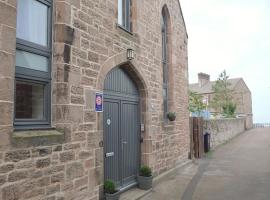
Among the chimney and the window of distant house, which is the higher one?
the chimney

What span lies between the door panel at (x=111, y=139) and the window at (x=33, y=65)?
2107mm

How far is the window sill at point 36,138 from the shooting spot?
4.11m

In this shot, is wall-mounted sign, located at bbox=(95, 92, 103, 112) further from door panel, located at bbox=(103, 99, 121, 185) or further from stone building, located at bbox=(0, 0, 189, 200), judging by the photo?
door panel, located at bbox=(103, 99, 121, 185)

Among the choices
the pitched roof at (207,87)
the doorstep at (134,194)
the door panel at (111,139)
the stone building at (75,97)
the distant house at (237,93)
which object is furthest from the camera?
the pitched roof at (207,87)

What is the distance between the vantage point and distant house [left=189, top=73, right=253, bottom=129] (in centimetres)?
4434

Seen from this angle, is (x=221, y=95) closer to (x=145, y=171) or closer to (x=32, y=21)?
(x=145, y=171)

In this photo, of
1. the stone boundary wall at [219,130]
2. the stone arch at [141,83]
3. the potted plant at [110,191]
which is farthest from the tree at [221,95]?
the potted plant at [110,191]

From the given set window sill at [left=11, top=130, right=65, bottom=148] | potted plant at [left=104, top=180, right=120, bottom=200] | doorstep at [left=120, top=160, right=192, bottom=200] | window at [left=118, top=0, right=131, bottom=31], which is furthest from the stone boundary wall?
window sill at [left=11, top=130, right=65, bottom=148]

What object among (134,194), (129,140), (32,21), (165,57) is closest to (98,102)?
(32,21)

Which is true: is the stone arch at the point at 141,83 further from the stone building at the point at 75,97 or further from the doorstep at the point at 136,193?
the doorstep at the point at 136,193

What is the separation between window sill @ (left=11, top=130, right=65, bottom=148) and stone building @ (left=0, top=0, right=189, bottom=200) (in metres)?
0.01

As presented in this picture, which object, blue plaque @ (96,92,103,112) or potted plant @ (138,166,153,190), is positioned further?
potted plant @ (138,166,153,190)

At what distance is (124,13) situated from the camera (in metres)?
7.86

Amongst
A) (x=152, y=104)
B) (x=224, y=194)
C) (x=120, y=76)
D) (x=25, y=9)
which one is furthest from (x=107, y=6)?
(x=224, y=194)
